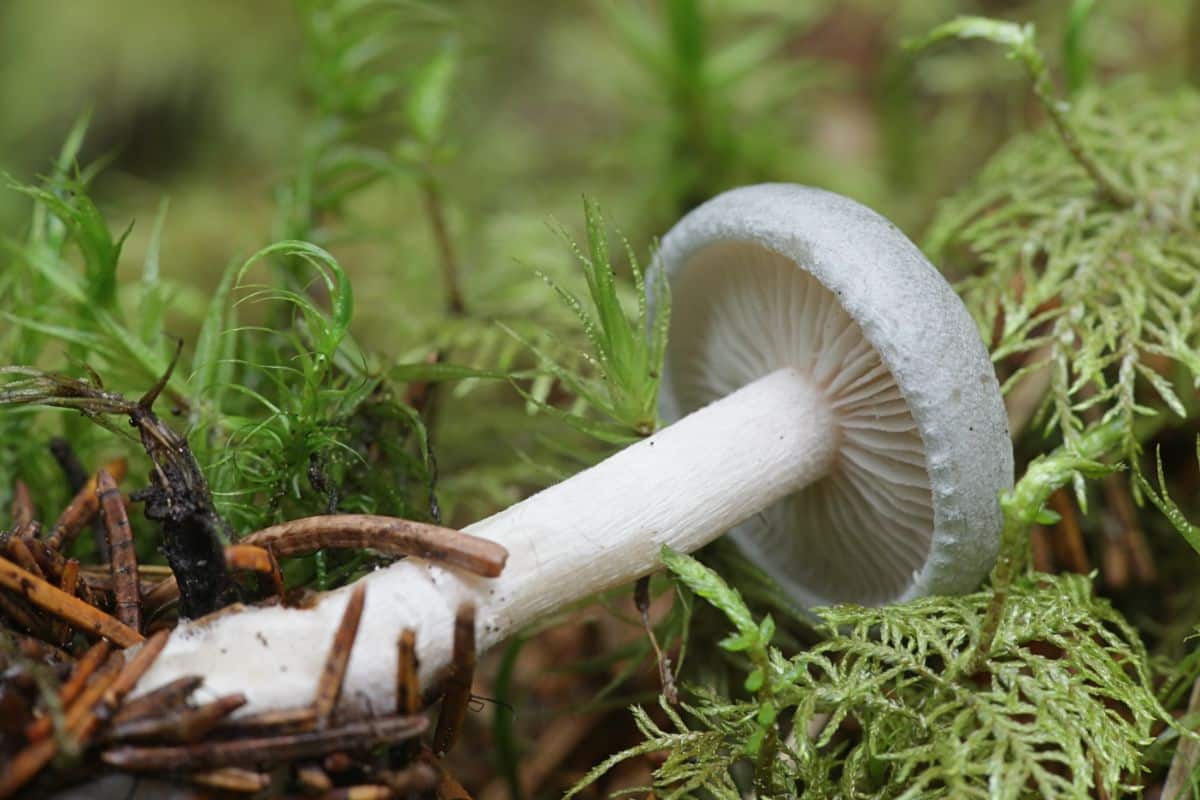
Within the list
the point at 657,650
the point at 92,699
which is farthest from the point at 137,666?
the point at 657,650

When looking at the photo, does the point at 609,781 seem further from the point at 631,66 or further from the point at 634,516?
the point at 631,66

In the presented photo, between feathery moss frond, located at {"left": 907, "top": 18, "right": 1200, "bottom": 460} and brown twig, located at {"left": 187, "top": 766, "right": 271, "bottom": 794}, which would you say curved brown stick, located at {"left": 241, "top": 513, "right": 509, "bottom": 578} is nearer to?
brown twig, located at {"left": 187, "top": 766, "right": 271, "bottom": 794}

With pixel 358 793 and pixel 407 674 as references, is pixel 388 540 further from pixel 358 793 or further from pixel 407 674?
pixel 358 793

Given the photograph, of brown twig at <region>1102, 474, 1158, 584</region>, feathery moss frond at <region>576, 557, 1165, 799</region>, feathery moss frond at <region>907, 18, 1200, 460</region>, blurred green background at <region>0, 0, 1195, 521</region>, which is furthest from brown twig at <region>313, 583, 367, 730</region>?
brown twig at <region>1102, 474, 1158, 584</region>

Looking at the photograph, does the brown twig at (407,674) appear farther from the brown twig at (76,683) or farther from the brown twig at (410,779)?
the brown twig at (76,683)

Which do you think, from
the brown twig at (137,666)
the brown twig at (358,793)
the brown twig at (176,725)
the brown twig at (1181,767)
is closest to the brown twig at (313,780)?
the brown twig at (358,793)

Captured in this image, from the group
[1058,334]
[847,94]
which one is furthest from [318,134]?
[847,94]
